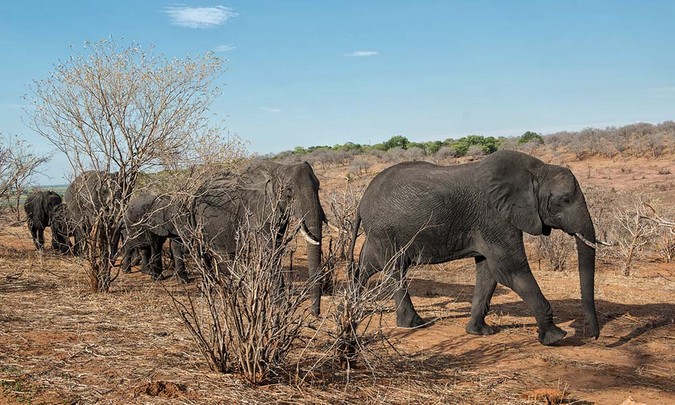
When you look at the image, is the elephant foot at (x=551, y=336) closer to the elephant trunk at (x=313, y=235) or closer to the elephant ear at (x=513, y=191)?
the elephant ear at (x=513, y=191)

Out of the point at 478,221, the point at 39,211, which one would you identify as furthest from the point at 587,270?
the point at 39,211

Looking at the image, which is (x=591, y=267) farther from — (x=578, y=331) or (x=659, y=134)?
(x=659, y=134)

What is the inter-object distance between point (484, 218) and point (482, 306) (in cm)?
118

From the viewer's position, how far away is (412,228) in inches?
332

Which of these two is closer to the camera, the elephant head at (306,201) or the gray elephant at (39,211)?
the elephant head at (306,201)

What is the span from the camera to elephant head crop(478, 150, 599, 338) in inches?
316

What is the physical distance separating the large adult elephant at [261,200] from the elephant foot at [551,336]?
284 centimetres

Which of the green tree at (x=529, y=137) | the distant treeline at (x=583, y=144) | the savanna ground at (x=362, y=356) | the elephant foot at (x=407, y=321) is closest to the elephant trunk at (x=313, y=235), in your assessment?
the elephant foot at (x=407, y=321)

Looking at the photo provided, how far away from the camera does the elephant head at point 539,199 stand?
26.4ft

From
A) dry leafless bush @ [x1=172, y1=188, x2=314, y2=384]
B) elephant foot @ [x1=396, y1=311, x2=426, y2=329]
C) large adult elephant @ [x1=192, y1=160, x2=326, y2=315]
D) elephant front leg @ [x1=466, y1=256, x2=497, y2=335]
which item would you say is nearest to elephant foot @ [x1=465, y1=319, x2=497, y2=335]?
elephant front leg @ [x1=466, y1=256, x2=497, y2=335]

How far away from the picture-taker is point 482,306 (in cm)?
840

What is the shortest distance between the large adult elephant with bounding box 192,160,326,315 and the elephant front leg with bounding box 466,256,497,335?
6.88 ft

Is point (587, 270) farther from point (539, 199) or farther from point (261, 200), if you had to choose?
point (261, 200)

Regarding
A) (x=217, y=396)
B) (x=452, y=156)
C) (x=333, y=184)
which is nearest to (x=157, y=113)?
(x=217, y=396)
